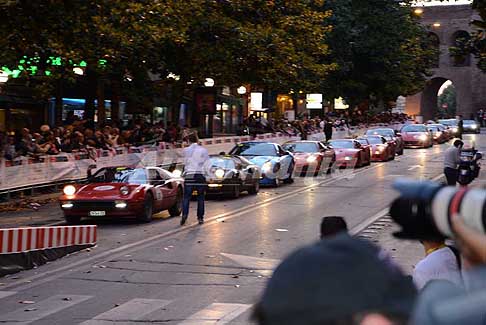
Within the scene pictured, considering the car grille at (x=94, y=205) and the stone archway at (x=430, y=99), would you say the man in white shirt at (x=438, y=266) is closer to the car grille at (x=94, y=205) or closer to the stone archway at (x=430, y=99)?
the car grille at (x=94, y=205)

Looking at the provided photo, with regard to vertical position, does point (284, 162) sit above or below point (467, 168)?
below

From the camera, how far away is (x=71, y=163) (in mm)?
25062

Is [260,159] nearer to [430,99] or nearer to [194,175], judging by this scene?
[194,175]

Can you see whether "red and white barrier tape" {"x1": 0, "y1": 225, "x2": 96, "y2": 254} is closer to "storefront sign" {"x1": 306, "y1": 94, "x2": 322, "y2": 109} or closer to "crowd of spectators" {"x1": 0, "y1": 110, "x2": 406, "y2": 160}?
"crowd of spectators" {"x1": 0, "y1": 110, "x2": 406, "y2": 160}

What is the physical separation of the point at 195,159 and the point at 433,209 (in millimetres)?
16806

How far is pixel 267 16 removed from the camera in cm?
3419

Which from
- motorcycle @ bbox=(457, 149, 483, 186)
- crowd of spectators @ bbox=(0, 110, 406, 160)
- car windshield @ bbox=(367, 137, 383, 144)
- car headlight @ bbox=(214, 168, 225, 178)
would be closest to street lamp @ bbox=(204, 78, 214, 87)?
crowd of spectators @ bbox=(0, 110, 406, 160)

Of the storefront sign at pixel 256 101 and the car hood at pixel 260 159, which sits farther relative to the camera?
the storefront sign at pixel 256 101

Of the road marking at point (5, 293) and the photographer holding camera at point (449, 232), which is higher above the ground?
the photographer holding camera at point (449, 232)

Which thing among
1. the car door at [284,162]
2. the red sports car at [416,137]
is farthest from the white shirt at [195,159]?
the red sports car at [416,137]

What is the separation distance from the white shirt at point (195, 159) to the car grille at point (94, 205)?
1.76 m

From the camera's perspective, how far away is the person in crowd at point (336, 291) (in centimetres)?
181

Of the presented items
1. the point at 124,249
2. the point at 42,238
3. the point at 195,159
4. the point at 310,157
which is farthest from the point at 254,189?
Result: the point at 42,238

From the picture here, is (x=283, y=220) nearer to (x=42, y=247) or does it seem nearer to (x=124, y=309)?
(x=42, y=247)
